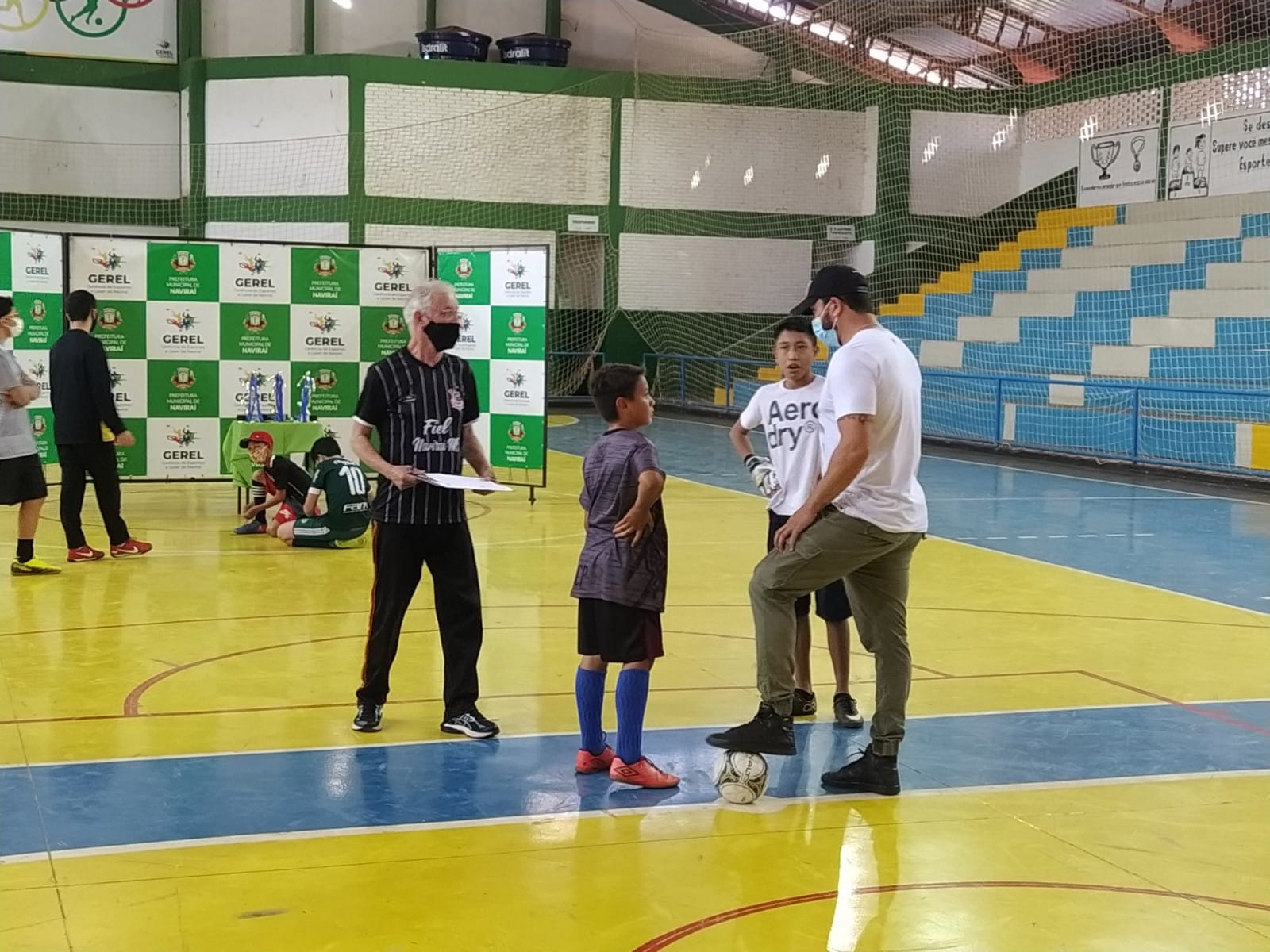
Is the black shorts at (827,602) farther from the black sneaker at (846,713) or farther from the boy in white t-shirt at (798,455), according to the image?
the black sneaker at (846,713)

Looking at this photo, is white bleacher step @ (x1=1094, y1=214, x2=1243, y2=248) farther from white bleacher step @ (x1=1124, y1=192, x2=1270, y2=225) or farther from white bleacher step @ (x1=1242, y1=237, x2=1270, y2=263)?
white bleacher step @ (x1=1242, y1=237, x2=1270, y2=263)

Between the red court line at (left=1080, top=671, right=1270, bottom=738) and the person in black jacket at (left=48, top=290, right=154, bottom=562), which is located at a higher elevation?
the person in black jacket at (left=48, top=290, right=154, bottom=562)

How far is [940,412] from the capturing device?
71.0 feet

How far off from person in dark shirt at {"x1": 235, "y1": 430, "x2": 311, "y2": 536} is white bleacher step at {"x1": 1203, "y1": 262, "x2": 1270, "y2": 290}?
1291 cm

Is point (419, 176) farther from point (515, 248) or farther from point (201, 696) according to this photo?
point (201, 696)

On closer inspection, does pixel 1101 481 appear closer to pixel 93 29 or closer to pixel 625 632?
pixel 625 632

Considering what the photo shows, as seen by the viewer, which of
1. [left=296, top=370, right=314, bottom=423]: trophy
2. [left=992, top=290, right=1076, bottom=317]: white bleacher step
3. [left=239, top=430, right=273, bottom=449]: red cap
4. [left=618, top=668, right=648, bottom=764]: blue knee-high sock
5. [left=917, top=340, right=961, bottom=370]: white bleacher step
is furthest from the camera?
[left=917, top=340, right=961, bottom=370]: white bleacher step

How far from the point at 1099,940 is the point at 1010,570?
6.35m

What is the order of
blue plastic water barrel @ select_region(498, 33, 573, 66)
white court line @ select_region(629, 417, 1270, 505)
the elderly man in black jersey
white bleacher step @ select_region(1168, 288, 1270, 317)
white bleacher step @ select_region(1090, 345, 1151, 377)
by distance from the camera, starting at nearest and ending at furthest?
1. the elderly man in black jersey
2. white court line @ select_region(629, 417, 1270, 505)
3. white bleacher step @ select_region(1168, 288, 1270, 317)
4. white bleacher step @ select_region(1090, 345, 1151, 377)
5. blue plastic water barrel @ select_region(498, 33, 573, 66)

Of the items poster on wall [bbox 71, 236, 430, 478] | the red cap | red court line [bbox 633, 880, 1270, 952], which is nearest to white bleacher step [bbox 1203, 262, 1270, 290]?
poster on wall [bbox 71, 236, 430, 478]

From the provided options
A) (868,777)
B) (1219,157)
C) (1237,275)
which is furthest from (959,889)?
(1219,157)

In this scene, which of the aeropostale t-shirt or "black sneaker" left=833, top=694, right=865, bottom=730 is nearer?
the aeropostale t-shirt

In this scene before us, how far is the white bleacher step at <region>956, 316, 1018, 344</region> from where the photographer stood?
2170 cm

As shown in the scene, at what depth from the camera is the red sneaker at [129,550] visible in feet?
33.4
